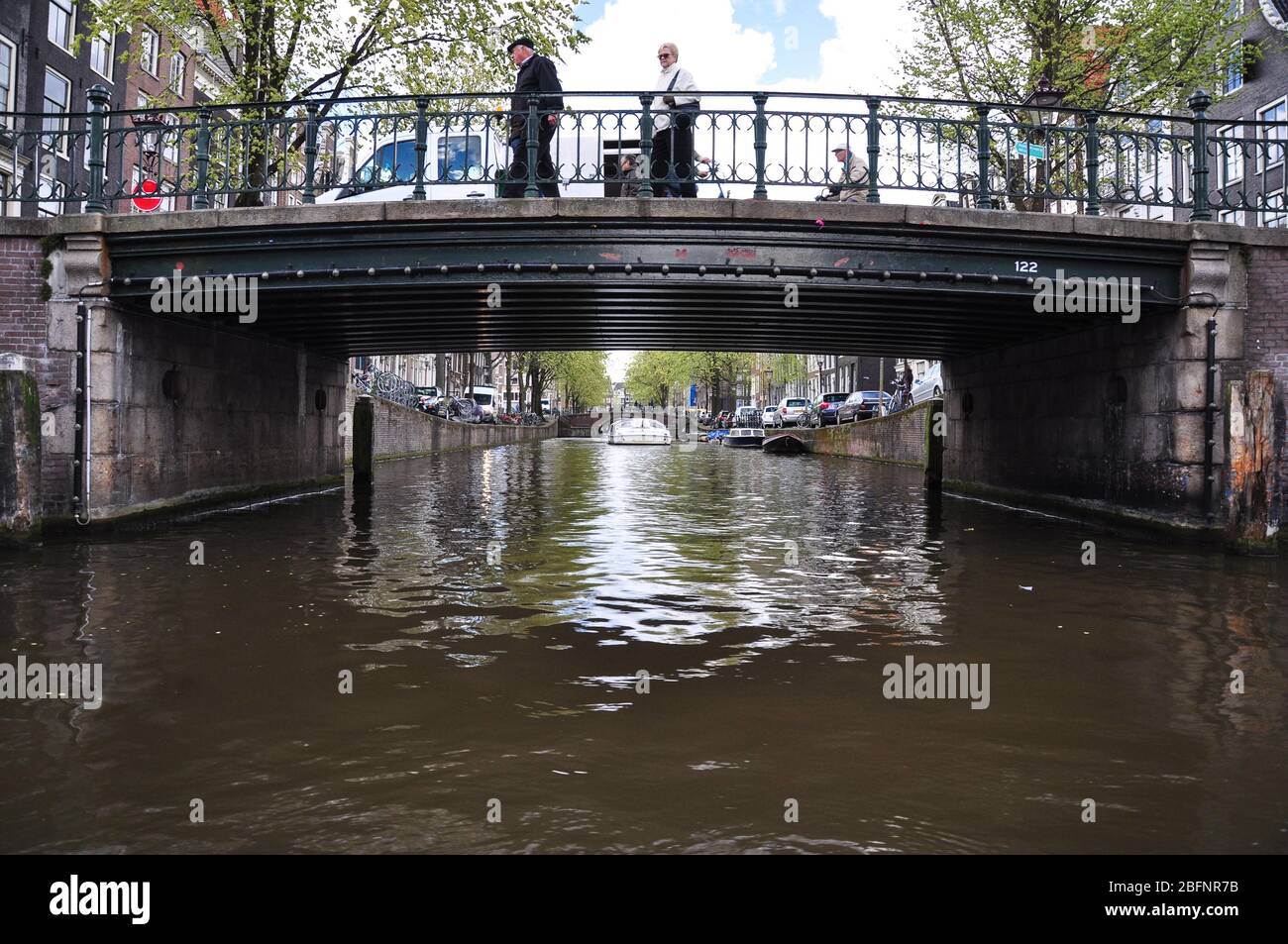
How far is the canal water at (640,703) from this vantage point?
3305mm

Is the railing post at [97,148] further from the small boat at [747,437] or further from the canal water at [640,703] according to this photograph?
the small boat at [747,437]

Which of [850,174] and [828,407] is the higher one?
[850,174]

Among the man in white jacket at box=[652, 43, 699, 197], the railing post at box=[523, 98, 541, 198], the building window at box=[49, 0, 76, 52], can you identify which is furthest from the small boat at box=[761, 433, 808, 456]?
the railing post at box=[523, 98, 541, 198]

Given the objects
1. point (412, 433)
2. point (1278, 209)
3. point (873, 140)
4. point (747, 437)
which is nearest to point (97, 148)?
point (873, 140)

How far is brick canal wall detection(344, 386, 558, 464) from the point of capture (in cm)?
2934

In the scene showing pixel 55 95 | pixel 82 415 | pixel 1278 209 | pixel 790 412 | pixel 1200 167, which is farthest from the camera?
pixel 790 412

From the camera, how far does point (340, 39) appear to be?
1991cm

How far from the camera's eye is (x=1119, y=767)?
12.8 feet

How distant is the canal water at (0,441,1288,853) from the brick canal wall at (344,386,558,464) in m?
18.5

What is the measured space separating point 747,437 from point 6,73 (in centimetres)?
3441

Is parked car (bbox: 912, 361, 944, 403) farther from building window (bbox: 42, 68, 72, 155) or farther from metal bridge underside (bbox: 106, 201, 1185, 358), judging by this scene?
building window (bbox: 42, 68, 72, 155)

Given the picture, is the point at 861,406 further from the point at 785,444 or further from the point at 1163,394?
the point at 1163,394

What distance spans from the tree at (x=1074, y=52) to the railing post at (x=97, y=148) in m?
16.4

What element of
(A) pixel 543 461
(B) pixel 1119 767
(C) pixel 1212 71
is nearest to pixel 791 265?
(B) pixel 1119 767
